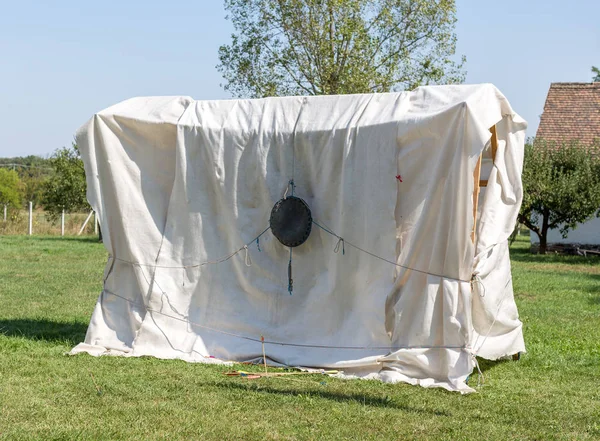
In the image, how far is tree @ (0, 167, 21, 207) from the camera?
34.0 m

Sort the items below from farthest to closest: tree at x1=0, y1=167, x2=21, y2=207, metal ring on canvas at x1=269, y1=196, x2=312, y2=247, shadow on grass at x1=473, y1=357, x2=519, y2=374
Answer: tree at x1=0, y1=167, x2=21, y2=207 → shadow on grass at x1=473, y1=357, x2=519, y2=374 → metal ring on canvas at x1=269, y1=196, x2=312, y2=247

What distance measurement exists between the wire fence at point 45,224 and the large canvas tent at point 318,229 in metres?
24.6

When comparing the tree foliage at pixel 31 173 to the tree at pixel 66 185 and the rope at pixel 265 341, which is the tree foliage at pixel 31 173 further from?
the rope at pixel 265 341

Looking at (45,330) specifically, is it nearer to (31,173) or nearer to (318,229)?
(318,229)

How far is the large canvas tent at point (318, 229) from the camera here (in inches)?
255

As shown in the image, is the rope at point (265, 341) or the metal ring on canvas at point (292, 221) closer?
the rope at point (265, 341)

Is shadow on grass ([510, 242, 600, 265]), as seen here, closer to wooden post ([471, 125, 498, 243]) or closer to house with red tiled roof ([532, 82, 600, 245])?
house with red tiled roof ([532, 82, 600, 245])

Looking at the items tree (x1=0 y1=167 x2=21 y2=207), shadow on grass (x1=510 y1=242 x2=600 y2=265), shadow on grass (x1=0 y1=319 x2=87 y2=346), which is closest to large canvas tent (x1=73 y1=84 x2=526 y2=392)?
shadow on grass (x1=0 y1=319 x2=87 y2=346)

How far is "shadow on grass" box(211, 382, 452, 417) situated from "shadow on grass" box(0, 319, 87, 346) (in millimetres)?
2547

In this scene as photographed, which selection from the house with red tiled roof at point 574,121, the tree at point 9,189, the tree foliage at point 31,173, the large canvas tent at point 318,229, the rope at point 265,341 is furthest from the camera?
the tree foliage at point 31,173

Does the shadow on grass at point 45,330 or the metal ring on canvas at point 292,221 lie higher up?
the metal ring on canvas at point 292,221

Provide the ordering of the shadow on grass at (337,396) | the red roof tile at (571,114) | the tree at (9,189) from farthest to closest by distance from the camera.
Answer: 1. the tree at (9,189)
2. the red roof tile at (571,114)
3. the shadow on grass at (337,396)

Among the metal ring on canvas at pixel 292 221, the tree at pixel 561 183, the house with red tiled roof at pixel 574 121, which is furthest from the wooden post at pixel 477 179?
the house with red tiled roof at pixel 574 121

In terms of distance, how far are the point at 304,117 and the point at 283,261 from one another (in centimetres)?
135
